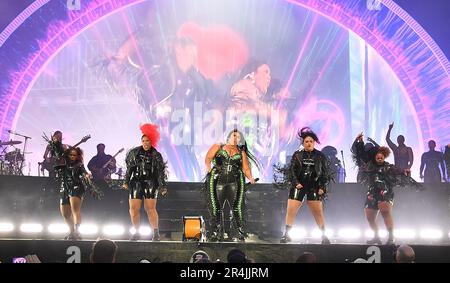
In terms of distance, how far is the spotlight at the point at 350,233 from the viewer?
26.8 ft

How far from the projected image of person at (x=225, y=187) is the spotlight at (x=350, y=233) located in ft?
8.01

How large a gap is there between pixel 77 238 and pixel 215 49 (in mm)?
10191

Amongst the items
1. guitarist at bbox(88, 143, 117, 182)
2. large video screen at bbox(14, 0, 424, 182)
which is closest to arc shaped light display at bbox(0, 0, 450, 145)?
large video screen at bbox(14, 0, 424, 182)

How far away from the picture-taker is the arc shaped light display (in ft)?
43.1

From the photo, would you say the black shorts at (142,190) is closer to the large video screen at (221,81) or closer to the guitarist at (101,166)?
the guitarist at (101,166)

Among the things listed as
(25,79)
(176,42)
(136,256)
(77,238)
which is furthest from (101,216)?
(176,42)

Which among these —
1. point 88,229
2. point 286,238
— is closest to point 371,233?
point 286,238

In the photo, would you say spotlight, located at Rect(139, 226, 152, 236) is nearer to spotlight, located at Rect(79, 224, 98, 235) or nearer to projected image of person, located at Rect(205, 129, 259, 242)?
spotlight, located at Rect(79, 224, 98, 235)

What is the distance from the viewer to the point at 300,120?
51.0 ft

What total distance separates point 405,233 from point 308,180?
2.65 meters

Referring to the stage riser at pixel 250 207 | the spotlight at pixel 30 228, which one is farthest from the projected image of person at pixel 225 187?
the spotlight at pixel 30 228

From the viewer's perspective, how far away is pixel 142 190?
6852 millimetres

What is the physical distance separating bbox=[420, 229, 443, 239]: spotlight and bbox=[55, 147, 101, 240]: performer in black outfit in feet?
19.1

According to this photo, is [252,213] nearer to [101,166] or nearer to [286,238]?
[286,238]
